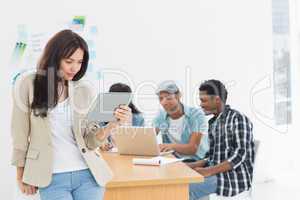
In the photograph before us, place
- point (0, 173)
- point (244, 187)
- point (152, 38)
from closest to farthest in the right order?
point (244, 187)
point (0, 173)
point (152, 38)

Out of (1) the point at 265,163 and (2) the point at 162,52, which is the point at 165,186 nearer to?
(2) the point at 162,52

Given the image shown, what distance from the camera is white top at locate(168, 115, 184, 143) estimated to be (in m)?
3.26

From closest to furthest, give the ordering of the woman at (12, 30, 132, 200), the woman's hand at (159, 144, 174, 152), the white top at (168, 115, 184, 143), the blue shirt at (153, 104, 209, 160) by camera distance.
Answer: the woman at (12, 30, 132, 200) < the woman's hand at (159, 144, 174, 152) < the blue shirt at (153, 104, 209, 160) < the white top at (168, 115, 184, 143)

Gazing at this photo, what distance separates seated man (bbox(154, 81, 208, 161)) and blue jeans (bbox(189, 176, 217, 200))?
0.38 m

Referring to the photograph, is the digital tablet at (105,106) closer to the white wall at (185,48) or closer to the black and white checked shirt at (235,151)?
the black and white checked shirt at (235,151)

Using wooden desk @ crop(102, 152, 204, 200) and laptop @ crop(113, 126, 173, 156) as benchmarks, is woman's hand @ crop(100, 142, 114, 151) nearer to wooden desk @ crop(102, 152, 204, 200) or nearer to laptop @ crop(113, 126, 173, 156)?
laptop @ crop(113, 126, 173, 156)

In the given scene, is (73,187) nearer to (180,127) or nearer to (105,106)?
(105,106)

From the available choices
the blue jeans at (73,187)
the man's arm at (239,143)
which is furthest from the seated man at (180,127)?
the blue jeans at (73,187)

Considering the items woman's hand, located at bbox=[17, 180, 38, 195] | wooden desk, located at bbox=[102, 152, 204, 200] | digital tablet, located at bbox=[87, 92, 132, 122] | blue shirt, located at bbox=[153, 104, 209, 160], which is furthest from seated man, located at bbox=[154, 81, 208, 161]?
woman's hand, located at bbox=[17, 180, 38, 195]

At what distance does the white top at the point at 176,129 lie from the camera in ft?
10.7

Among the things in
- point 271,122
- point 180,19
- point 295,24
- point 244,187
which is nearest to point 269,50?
point 295,24

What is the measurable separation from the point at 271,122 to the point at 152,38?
161 centimetres

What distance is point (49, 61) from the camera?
5.58 feet

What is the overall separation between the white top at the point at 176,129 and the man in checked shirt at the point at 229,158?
1.63ft
